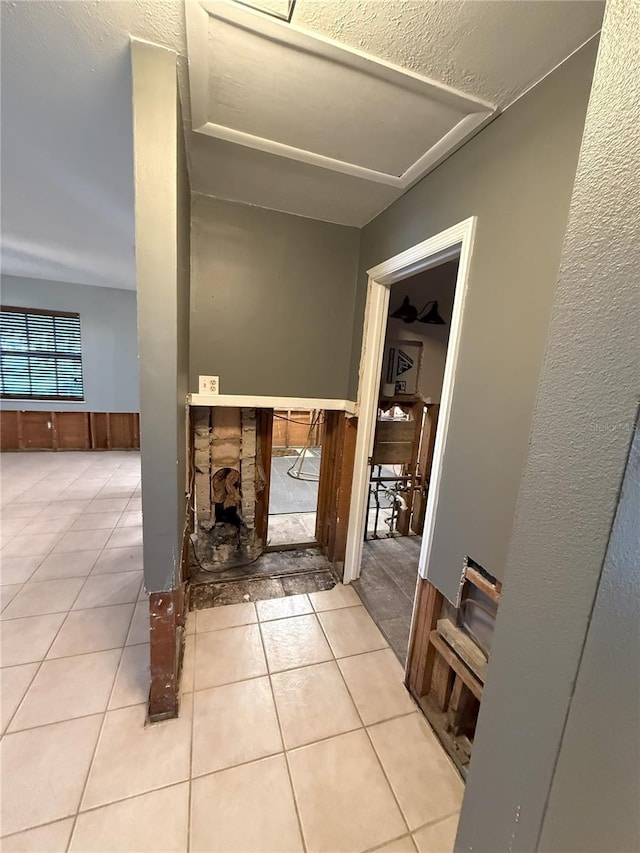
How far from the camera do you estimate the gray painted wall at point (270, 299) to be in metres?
1.87

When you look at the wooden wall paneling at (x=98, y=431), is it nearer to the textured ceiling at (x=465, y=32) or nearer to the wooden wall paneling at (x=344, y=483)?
the wooden wall paneling at (x=344, y=483)

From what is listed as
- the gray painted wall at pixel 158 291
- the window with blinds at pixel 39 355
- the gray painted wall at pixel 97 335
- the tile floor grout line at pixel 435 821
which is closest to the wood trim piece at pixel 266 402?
the gray painted wall at pixel 158 291

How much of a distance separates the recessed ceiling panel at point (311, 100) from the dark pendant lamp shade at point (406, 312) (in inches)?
46.5

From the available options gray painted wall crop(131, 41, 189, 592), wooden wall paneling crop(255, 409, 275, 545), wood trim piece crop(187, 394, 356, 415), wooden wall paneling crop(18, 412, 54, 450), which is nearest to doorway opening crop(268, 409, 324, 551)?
wooden wall paneling crop(255, 409, 275, 545)

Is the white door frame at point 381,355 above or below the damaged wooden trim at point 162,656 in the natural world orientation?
above

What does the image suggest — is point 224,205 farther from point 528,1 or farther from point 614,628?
point 614,628

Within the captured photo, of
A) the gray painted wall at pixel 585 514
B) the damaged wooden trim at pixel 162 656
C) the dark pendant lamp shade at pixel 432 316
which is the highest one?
the dark pendant lamp shade at pixel 432 316

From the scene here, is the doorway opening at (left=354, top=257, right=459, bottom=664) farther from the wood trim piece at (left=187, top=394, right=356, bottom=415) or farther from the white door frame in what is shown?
the wood trim piece at (left=187, top=394, right=356, bottom=415)

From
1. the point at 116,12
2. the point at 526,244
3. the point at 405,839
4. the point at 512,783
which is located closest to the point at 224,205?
the point at 116,12

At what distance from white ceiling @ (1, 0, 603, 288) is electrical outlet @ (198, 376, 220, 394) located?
40.0 inches

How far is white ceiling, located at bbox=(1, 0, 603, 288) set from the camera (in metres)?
0.85

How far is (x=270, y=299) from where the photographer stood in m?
2.01

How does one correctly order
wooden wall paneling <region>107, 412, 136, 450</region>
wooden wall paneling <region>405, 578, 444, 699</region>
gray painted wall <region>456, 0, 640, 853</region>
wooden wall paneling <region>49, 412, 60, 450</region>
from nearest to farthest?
gray painted wall <region>456, 0, 640, 853</region> < wooden wall paneling <region>405, 578, 444, 699</region> < wooden wall paneling <region>49, 412, 60, 450</region> < wooden wall paneling <region>107, 412, 136, 450</region>

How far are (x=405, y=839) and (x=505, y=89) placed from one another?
8.09 ft
